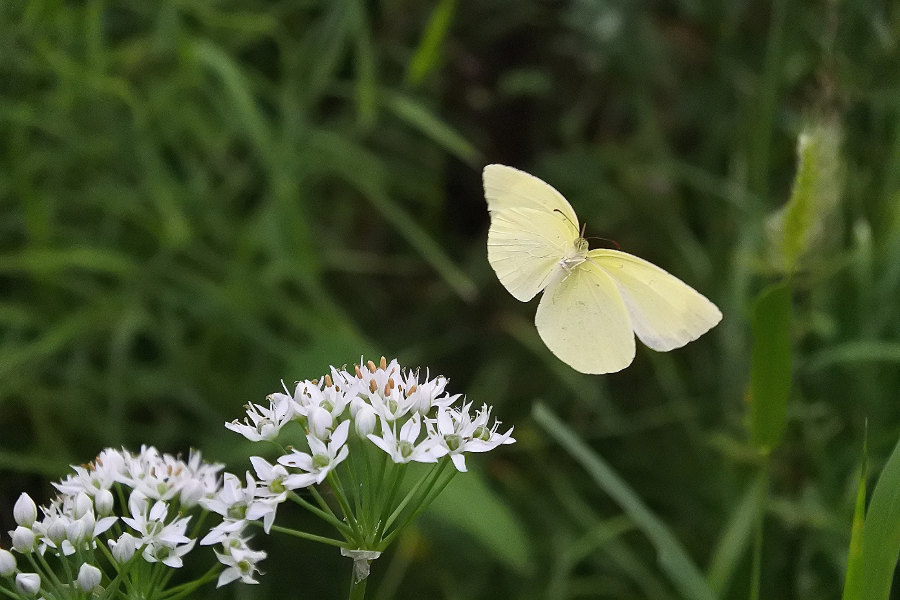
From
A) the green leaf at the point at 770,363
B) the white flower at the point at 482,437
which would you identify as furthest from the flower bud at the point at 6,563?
the green leaf at the point at 770,363

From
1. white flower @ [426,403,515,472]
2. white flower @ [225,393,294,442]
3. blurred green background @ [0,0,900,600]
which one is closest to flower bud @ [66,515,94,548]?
white flower @ [225,393,294,442]

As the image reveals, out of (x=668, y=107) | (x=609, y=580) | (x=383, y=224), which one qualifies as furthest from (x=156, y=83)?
(x=609, y=580)

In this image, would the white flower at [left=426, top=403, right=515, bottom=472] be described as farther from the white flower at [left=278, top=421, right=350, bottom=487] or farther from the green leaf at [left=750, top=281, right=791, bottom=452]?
the green leaf at [left=750, top=281, right=791, bottom=452]

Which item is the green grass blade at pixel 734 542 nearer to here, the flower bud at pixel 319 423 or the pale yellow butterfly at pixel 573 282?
the pale yellow butterfly at pixel 573 282

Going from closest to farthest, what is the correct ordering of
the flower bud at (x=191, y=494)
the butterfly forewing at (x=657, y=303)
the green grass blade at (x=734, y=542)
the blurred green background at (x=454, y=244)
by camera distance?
the flower bud at (x=191, y=494), the butterfly forewing at (x=657, y=303), the green grass blade at (x=734, y=542), the blurred green background at (x=454, y=244)

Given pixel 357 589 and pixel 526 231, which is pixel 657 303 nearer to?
pixel 526 231

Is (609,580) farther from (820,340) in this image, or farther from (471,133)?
(471,133)
